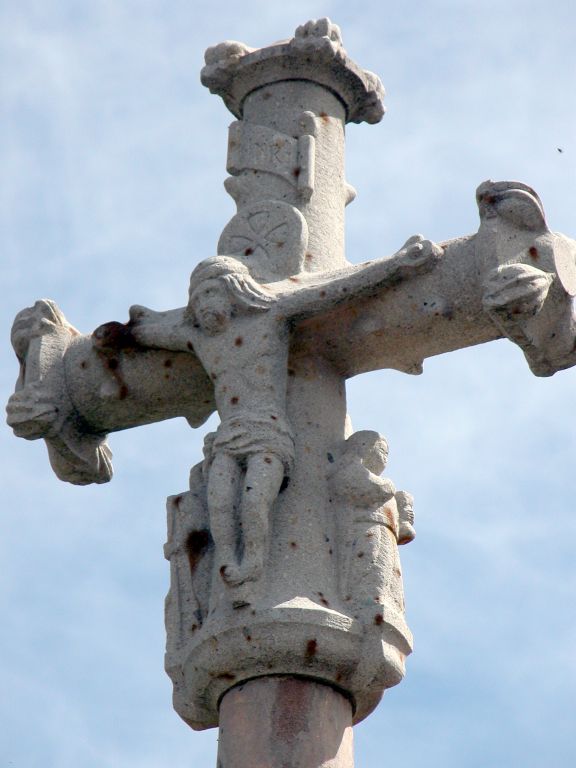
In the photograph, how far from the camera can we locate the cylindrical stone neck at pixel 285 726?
808cm

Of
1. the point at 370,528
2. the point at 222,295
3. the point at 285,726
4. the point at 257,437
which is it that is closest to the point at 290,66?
the point at 222,295

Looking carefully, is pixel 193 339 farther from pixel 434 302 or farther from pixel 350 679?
pixel 350 679

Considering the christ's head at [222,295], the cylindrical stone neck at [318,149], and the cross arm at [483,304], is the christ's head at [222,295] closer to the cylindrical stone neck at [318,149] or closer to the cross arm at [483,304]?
the cross arm at [483,304]

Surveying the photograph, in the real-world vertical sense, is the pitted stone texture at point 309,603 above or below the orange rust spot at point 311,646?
above

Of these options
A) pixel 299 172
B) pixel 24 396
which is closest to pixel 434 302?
pixel 299 172

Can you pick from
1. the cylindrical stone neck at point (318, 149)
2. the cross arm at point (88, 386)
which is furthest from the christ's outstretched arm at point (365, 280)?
the cross arm at point (88, 386)

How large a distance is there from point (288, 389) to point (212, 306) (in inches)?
17.1

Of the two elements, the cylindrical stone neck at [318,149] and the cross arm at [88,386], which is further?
the cylindrical stone neck at [318,149]

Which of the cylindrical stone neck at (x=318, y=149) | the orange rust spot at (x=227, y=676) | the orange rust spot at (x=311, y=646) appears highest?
the cylindrical stone neck at (x=318, y=149)

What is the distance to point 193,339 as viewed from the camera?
9039 mm

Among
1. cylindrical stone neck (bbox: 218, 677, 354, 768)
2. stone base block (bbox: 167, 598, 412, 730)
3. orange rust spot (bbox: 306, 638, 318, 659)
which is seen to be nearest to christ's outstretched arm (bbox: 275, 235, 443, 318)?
stone base block (bbox: 167, 598, 412, 730)

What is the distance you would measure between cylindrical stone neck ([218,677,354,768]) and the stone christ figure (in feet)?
1.54

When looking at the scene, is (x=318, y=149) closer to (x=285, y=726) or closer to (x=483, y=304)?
(x=483, y=304)

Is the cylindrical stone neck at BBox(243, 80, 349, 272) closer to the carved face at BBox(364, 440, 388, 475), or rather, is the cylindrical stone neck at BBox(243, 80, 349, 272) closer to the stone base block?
the carved face at BBox(364, 440, 388, 475)
